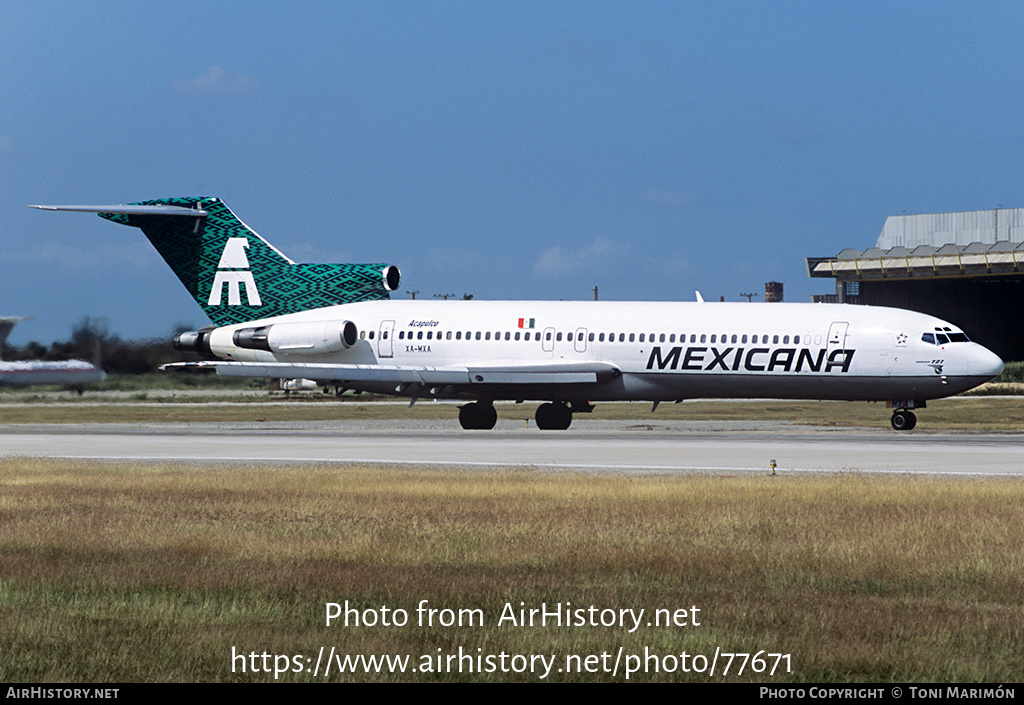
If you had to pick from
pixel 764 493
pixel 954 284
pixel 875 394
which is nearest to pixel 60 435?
pixel 875 394

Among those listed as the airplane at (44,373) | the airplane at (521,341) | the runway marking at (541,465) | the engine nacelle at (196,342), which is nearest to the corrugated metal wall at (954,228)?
the airplane at (521,341)

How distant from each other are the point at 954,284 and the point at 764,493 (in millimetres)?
86396

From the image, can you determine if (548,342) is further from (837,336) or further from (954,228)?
(954,228)

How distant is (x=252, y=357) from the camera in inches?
1923

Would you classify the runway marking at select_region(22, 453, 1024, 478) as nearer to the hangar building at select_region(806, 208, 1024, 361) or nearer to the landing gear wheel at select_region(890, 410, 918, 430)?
the landing gear wheel at select_region(890, 410, 918, 430)

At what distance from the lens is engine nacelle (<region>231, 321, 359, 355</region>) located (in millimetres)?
47094

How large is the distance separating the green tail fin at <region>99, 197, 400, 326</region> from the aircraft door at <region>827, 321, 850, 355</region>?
1665 cm

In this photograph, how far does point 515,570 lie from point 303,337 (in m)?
33.8

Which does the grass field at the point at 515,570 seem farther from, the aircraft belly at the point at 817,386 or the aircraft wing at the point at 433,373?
the aircraft wing at the point at 433,373

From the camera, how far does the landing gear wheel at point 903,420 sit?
1688 inches

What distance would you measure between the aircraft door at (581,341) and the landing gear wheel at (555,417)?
9.50 feet

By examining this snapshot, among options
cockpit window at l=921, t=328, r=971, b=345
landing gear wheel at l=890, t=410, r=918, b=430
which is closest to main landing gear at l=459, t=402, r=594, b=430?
landing gear wheel at l=890, t=410, r=918, b=430

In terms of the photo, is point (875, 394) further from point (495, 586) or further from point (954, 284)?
point (954, 284)

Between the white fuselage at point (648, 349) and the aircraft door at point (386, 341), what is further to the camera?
the aircraft door at point (386, 341)
